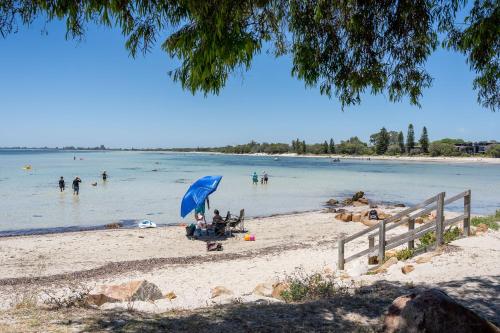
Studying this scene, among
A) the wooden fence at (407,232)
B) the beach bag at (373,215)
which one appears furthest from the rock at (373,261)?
the beach bag at (373,215)

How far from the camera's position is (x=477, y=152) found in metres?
140

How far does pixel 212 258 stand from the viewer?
1182cm

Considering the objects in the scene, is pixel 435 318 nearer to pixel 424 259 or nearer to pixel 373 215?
pixel 424 259

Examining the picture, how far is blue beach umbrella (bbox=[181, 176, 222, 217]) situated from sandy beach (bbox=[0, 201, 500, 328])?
132cm

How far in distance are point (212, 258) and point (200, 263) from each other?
64 centimetres

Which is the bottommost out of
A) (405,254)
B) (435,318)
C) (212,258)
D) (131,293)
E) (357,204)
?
(357,204)

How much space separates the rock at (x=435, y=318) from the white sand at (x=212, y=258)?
131 inches

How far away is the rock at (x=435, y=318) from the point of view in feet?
11.4

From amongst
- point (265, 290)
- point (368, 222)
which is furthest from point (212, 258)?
point (368, 222)

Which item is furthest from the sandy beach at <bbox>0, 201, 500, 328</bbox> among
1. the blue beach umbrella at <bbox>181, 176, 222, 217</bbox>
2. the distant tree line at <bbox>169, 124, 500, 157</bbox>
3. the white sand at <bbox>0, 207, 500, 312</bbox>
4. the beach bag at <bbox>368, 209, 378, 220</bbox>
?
the distant tree line at <bbox>169, 124, 500, 157</bbox>

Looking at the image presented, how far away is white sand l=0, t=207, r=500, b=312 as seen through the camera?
24.2 feet

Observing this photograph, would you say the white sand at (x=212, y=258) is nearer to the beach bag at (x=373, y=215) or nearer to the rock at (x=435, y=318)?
the beach bag at (x=373, y=215)

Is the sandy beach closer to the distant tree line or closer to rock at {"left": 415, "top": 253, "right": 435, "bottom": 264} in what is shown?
rock at {"left": 415, "top": 253, "right": 435, "bottom": 264}

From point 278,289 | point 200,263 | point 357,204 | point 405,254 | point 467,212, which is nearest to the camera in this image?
point 278,289
